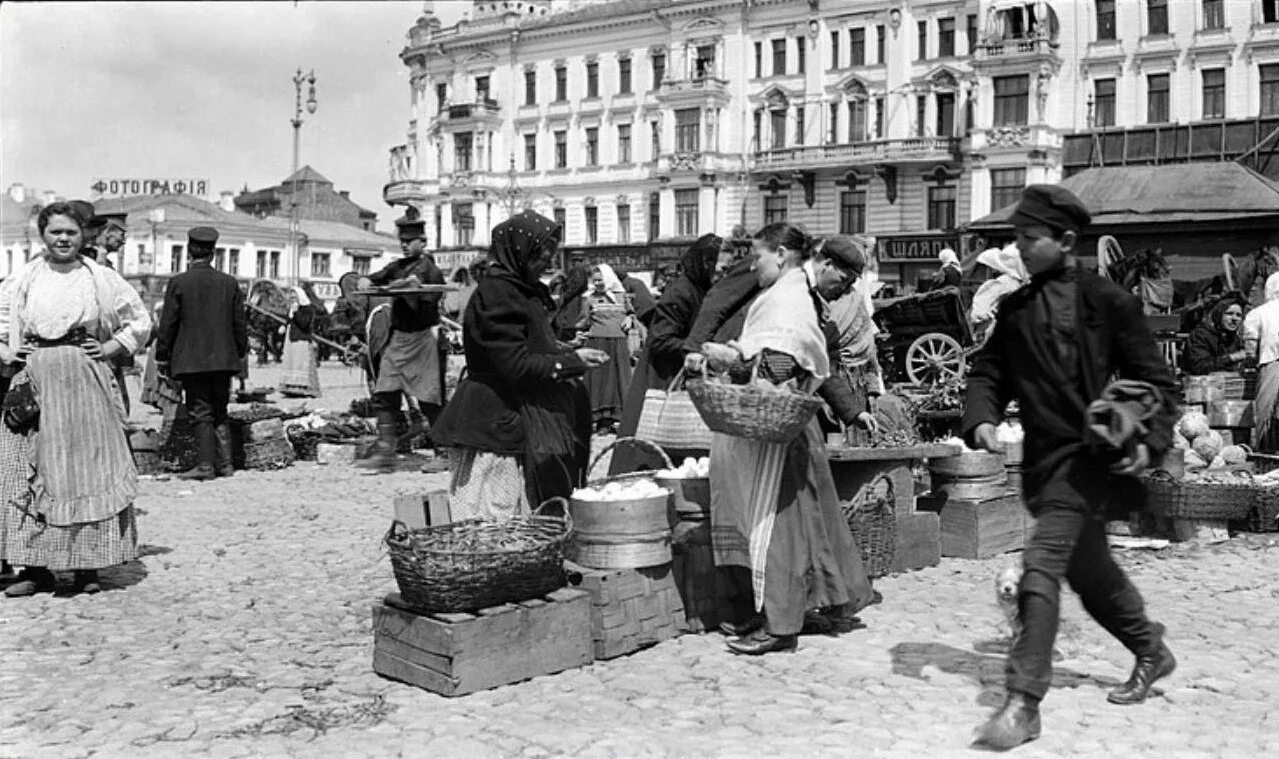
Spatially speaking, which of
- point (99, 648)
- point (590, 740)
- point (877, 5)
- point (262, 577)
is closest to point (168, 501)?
point (262, 577)

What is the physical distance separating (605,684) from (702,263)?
10.7ft

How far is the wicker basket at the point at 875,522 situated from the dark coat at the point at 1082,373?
229 cm

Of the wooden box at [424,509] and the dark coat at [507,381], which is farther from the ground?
the dark coat at [507,381]

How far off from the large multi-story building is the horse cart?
33.8 meters

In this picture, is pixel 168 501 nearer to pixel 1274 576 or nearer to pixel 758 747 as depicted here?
pixel 758 747

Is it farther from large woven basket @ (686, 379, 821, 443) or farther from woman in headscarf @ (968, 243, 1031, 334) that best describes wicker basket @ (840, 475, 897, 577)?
woman in headscarf @ (968, 243, 1031, 334)

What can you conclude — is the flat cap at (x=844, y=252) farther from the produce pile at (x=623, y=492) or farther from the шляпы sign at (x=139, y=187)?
the шляпы sign at (x=139, y=187)

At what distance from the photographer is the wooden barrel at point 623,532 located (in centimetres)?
567

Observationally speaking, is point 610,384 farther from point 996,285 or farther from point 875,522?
point 875,522

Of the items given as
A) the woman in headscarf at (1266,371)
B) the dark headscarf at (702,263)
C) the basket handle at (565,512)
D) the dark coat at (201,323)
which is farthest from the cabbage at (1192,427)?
the dark coat at (201,323)

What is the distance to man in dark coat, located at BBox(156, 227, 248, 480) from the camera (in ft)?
35.3

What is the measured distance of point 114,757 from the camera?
13.9 ft

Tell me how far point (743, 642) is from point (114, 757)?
8.32ft

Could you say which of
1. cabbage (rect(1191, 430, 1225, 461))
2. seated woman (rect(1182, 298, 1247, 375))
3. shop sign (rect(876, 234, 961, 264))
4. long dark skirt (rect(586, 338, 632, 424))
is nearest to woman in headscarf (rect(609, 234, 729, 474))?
cabbage (rect(1191, 430, 1225, 461))
